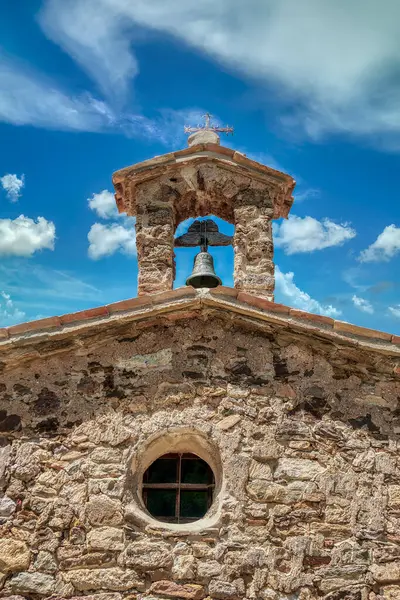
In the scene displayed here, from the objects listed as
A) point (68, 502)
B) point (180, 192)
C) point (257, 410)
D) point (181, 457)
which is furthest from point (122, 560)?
point (180, 192)

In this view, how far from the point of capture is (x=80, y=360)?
545 centimetres

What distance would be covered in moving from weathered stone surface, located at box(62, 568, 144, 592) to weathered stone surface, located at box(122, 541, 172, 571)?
0.26 ft

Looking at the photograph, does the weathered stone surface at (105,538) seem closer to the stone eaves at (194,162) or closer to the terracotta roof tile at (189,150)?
the stone eaves at (194,162)

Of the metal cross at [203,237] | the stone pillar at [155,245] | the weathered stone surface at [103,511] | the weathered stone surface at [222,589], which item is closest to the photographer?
the weathered stone surface at [222,589]

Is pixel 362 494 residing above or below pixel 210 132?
below

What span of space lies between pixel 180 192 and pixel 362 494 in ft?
12.1

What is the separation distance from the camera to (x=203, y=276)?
253 inches

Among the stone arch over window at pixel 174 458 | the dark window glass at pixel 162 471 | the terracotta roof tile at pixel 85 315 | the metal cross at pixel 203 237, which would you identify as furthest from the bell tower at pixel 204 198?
the dark window glass at pixel 162 471

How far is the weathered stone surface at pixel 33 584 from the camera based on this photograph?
4590 mm

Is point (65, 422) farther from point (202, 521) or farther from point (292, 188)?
point (292, 188)

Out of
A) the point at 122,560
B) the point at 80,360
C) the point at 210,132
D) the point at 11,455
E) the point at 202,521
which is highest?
the point at 210,132

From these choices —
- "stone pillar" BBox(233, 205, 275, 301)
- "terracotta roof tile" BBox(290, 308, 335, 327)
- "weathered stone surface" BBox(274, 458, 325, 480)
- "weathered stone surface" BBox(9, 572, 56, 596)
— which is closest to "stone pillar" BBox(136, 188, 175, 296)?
"stone pillar" BBox(233, 205, 275, 301)

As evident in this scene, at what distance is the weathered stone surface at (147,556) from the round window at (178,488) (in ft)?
1.41

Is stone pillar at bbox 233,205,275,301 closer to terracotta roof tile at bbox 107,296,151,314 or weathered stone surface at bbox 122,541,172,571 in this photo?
terracotta roof tile at bbox 107,296,151,314
